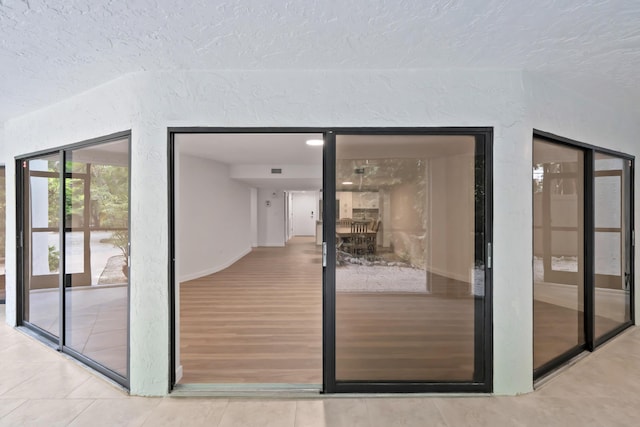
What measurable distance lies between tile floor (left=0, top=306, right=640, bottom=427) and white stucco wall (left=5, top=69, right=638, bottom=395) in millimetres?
202

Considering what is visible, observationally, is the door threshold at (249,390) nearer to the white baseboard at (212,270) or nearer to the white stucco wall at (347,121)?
the white stucco wall at (347,121)

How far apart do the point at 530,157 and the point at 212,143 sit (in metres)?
4.34

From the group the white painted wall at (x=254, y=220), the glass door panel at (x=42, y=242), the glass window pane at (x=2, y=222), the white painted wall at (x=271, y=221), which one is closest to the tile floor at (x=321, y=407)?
the glass door panel at (x=42, y=242)

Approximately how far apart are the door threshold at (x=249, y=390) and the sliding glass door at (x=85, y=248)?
1.62ft

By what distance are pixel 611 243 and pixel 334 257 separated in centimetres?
314

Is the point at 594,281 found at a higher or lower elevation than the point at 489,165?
lower

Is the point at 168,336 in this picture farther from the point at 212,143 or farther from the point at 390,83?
the point at 212,143

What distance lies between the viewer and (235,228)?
8406 millimetres

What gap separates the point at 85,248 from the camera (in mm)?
3156

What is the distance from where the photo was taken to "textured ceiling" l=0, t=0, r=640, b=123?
1684mm

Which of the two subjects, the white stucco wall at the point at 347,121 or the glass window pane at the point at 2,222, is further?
the glass window pane at the point at 2,222

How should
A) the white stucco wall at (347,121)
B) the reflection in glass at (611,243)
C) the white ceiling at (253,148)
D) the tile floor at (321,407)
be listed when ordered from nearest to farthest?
the tile floor at (321,407) < the white stucco wall at (347,121) < the reflection in glass at (611,243) < the white ceiling at (253,148)

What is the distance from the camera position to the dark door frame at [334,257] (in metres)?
2.44

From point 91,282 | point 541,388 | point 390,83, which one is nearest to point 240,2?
point 390,83
